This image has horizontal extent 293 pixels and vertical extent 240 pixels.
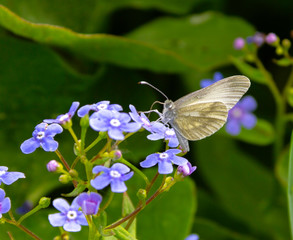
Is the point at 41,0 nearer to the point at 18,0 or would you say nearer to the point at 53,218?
the point at 18,0

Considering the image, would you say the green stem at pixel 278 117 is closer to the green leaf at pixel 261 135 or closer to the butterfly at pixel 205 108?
the green leaf at pixel 261 135

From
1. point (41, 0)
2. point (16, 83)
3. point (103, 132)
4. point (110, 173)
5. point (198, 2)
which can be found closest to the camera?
point (110, 173)

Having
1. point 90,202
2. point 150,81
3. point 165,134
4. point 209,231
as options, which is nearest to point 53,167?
point 90,202

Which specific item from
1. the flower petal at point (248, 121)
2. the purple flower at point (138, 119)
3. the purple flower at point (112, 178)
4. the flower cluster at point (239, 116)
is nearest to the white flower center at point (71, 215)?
the purple flower at point (112, 178)

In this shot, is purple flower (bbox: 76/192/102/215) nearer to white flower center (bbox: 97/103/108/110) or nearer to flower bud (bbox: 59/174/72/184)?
flower bud (bbox: 59/174/72/184)

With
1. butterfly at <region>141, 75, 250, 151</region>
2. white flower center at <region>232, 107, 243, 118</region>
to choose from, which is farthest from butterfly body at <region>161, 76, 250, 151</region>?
white flower center at <region>232, 107, 243, 118</region>

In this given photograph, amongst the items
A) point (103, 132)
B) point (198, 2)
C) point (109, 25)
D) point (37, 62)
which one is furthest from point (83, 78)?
point (103, 132)
